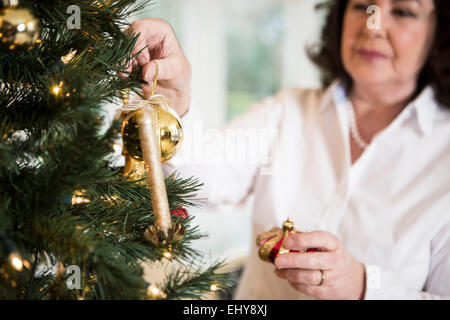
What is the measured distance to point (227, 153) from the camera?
25.0 inches

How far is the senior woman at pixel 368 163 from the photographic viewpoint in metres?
0.67

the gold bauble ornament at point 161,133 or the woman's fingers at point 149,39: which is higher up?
the woman's fingers at point 149,39

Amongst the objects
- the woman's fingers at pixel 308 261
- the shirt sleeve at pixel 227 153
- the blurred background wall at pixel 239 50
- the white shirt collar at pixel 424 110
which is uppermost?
the blurred background wall at pixel 239 50

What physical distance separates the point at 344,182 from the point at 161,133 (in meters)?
0.56

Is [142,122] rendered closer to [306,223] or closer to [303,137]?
[306,223]

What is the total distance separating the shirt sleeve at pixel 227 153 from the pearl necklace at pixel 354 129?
18 cm

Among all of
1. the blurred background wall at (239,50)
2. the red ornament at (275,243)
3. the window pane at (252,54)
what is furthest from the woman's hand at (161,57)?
the window pane at (252,54)

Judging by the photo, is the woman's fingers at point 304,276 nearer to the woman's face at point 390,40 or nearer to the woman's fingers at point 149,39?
the woman's fingers at point 149,39

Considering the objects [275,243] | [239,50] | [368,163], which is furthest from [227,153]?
[239,50]

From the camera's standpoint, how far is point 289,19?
297 cm

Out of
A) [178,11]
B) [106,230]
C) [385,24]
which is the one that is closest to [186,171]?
[106,230]

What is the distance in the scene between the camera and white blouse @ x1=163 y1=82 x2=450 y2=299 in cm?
65

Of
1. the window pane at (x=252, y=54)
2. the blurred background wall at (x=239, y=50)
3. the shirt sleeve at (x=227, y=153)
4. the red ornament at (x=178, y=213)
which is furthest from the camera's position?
the window pane at (x=252, y=54)
